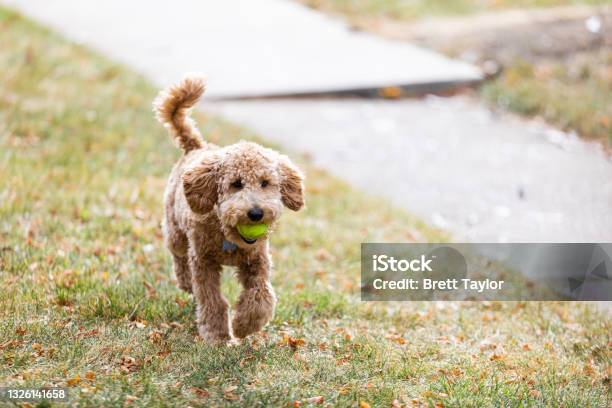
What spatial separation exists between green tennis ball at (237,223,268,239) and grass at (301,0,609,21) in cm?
1069

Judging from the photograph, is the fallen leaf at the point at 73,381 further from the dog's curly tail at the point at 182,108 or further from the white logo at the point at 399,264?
the white logo at the point at 399,264

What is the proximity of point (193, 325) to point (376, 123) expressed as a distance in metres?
5.87

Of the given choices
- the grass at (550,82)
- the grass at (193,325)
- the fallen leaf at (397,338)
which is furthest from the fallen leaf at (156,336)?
the grass at (550,82)

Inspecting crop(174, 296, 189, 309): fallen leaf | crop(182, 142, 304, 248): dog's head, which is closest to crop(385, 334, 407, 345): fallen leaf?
crop(182, 142, 304, 248): dog's head

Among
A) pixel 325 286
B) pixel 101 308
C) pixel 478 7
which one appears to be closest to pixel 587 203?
pixel 325 286

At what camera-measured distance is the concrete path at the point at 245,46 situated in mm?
11289

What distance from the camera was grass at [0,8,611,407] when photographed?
4156mm

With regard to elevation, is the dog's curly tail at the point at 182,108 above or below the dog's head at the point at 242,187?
above

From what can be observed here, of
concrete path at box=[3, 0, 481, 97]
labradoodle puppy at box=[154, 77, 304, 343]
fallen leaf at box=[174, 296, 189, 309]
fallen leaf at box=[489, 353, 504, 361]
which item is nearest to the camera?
labradoodle puppy at box=[154, 77, 304, 343]

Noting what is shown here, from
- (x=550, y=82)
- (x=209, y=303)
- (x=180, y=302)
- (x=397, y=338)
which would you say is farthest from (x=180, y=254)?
(x=550, y=82)

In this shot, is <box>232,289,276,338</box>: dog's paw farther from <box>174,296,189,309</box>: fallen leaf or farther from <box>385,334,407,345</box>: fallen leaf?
<box>385,334,407,345</box>: fallen leaf

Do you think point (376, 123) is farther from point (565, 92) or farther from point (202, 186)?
point (202, 186)

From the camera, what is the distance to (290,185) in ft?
14.2

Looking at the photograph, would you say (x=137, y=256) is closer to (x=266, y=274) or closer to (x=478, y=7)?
(x=266, y=274)
